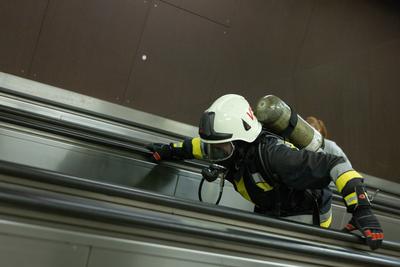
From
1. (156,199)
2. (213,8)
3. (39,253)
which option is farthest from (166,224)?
(213,8)

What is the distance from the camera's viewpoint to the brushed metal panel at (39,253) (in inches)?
50.4

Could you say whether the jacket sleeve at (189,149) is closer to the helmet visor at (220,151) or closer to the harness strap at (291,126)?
the helmet visor at (220,151)

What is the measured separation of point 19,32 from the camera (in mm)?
3770

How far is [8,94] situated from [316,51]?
12.9ft

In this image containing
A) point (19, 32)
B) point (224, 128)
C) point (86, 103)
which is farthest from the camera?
point (86, 103)

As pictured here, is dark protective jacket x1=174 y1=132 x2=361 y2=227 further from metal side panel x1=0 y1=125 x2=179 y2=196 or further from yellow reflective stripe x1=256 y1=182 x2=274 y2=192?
metal side panel x1=0 y1=125 x2=179 y2=196

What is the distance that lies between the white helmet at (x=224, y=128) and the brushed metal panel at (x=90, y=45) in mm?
2000

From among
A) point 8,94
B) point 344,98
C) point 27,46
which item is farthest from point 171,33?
point 344,98

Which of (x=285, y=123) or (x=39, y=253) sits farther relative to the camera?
(x=285, y=123)

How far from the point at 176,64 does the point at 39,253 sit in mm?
3376

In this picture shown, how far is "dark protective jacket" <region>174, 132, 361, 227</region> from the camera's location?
210 centimetres

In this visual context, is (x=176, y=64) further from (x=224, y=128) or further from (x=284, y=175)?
(x=284, y=175)

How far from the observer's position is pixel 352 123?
5496 mm

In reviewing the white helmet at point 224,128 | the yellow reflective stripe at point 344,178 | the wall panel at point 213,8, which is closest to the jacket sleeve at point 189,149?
the white helmet at point 224,128
